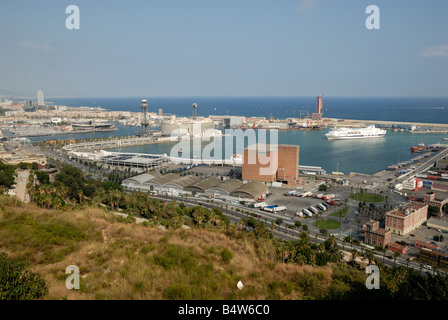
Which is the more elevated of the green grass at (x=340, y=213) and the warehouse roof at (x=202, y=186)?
the warehouse roof at (x=202, y=186)

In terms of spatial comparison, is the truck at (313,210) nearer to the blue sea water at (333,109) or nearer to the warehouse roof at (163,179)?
the warehouse roof at (163,179)

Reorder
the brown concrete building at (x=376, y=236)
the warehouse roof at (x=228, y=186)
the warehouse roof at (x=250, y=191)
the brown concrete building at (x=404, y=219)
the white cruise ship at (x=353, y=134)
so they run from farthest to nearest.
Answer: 1. the white cruise ship at (x=353, y=134)
2. the warehouse roof at (x=228, y=186)
3. the warehouse roof at (x=250, y=191)
4. the brown concrete building at (x=404, y=219)
5. the brown concrete building at (x=376, y=236)

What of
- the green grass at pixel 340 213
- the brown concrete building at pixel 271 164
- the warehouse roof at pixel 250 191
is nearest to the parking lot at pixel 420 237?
the green grass at pixel 340 213

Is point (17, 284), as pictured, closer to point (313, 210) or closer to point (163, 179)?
point (313, 210)

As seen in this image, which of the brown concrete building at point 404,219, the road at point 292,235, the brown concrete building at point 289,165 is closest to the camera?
the road at point 292,235

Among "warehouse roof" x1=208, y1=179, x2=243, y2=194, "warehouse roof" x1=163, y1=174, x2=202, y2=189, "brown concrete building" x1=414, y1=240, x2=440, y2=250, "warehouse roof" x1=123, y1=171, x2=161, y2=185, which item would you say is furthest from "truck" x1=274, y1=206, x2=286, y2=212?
"warehouse roof" x1=123, y1=171, x2=161, y2=185

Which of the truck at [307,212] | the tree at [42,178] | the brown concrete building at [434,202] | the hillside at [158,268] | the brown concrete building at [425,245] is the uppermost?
the hillside at [158,268]

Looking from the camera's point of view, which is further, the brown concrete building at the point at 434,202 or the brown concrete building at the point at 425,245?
the brown concrete building at the point at 434,202
